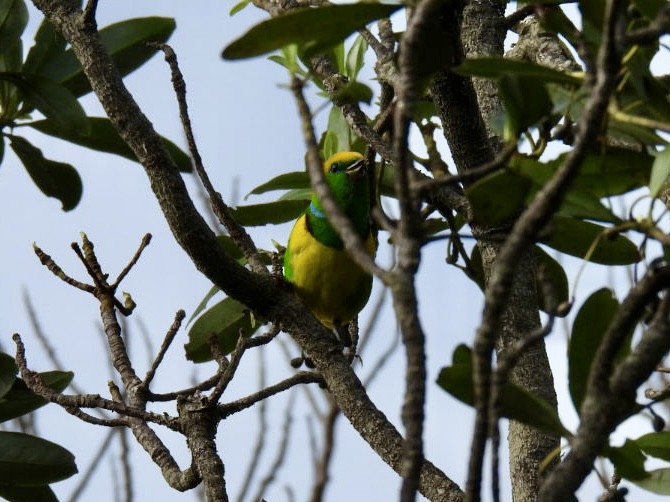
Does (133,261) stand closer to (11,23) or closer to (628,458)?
Answer: (11,23)

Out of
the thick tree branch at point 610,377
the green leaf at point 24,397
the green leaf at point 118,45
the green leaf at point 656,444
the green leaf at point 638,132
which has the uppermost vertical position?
the green leaf at point 118,45

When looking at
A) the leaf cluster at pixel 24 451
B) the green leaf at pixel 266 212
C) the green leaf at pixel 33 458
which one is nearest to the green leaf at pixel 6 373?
the leaf cluster at pixel 24 451

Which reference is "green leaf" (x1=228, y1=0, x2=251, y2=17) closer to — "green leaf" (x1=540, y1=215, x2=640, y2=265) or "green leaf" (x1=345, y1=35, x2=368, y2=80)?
"green leaf" (x1=345, y1=35, x2=368, y2=80)

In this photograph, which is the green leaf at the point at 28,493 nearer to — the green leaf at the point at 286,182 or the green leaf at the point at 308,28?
the green leaf at the point at 286,182

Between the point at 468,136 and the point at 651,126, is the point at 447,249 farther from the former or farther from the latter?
the point at 651,126

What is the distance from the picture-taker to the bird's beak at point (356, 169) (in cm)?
299

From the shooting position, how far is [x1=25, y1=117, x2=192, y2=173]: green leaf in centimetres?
230

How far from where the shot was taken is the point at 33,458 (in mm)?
2125

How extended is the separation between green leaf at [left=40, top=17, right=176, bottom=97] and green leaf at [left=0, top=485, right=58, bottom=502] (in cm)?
87

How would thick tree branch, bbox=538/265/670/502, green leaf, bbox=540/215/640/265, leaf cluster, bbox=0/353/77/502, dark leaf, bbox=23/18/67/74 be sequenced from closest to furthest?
thick tree branch, bbox=538/265/670/502 → green leaf, bbox=540/215/640/265 → leaf cluster, bbox=0/353/77/502 → dark leaf, bbox=23/18/67/74

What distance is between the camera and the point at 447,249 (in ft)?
Result: 6.65

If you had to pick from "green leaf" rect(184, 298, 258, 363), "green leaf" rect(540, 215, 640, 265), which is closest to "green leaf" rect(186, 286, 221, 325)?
"green leaf" rect(184, 298, 258, 363)

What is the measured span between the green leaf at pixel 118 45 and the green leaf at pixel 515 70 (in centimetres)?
124

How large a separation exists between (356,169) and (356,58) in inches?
20.1
